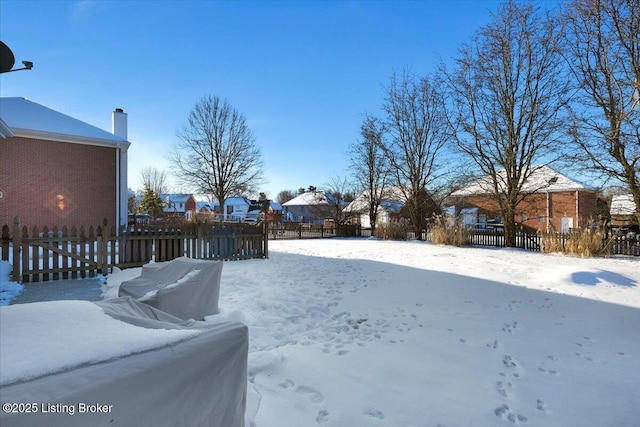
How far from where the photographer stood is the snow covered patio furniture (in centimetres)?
368

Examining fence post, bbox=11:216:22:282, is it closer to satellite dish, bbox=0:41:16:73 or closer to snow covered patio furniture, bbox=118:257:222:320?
satellite dish, bbox=0:41:16:73

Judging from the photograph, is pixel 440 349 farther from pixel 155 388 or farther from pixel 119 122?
pixel 119 122

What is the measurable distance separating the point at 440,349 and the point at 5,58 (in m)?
7.60

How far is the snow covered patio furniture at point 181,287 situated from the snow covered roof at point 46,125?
567 inches

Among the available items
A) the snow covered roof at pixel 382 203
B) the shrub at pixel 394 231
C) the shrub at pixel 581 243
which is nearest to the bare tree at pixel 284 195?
the snow covered roof at pixel 382 203

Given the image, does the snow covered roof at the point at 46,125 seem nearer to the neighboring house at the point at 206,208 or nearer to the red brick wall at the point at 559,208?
the red brick wall at the point at 559,208

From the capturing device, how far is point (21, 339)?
142 centimetres

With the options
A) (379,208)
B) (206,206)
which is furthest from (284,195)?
(379,208)

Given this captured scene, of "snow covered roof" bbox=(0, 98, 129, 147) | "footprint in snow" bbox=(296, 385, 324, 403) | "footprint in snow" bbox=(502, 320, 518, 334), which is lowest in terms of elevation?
"footprint in snow" bbox=(296, 385, 324, 403)

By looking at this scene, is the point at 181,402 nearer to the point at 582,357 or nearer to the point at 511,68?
the point at 582,357

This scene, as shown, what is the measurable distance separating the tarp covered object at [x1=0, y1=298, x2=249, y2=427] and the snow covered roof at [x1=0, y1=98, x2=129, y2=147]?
1742 centimetres

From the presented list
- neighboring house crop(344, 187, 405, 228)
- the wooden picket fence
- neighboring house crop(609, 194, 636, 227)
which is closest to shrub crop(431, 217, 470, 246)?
neighboring house crop(609, 194, 636, 227)

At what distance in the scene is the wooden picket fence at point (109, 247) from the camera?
677cm

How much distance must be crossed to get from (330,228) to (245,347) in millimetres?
22900
